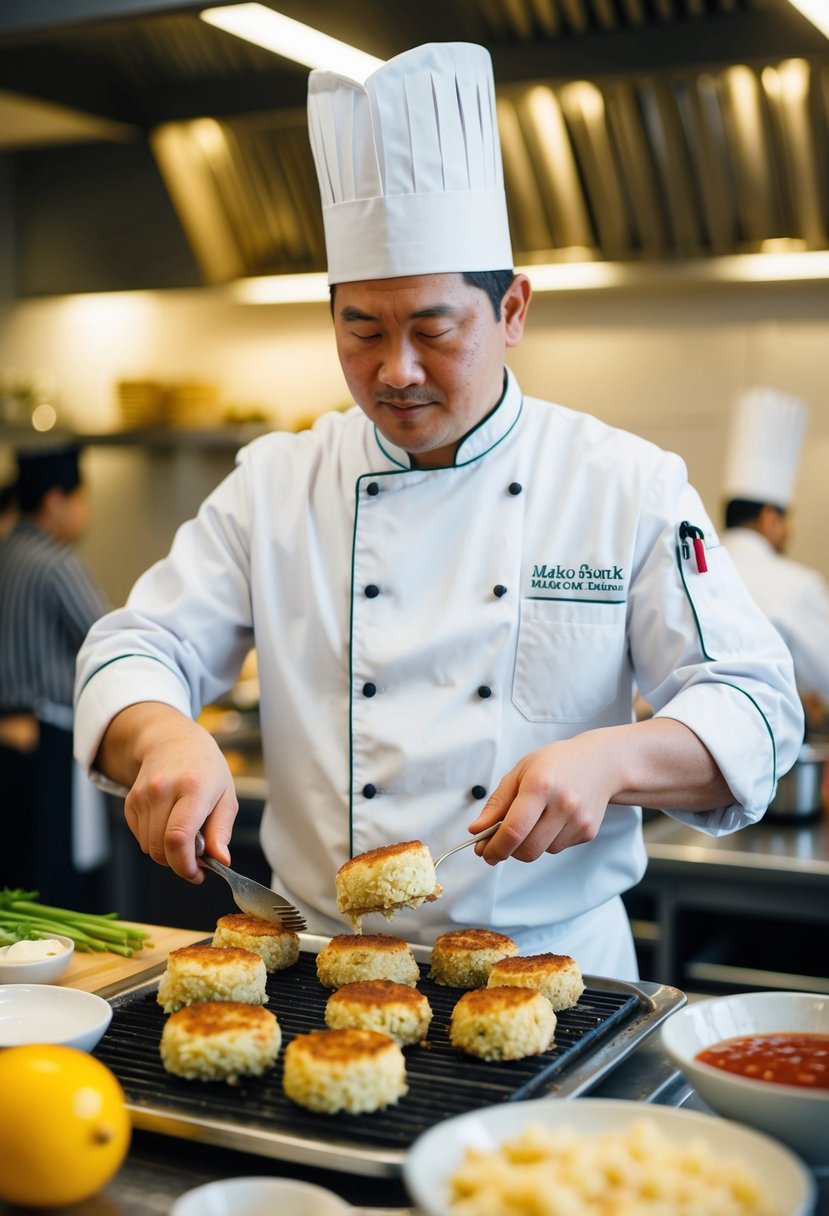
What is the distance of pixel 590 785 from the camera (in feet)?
4.96

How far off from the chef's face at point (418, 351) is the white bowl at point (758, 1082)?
862 millimetres

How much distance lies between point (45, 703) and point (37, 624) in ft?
0.93

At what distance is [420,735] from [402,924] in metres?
0.26

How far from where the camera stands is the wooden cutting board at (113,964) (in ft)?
5.43

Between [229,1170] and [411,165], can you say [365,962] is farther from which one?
Result: [411,165]

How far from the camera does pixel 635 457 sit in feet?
A: 6.33

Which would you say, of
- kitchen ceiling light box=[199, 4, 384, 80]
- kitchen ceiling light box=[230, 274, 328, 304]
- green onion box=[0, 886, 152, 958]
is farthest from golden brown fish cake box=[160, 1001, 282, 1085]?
kitchen ceiling light box=[230, 274, 328, 304]

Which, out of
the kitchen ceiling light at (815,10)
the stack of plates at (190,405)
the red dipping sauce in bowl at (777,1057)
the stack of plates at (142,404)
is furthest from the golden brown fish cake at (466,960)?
the stack of plates at (142,404)

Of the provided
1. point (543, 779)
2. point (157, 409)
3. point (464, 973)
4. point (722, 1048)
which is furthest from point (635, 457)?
point (157, 409)

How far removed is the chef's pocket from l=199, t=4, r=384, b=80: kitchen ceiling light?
1.78 m

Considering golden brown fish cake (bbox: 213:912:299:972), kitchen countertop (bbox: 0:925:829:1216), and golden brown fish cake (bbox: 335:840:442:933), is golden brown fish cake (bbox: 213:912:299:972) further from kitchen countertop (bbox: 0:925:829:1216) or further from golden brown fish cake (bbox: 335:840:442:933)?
kitchen countertop (bbox: 0:925:829:1216)

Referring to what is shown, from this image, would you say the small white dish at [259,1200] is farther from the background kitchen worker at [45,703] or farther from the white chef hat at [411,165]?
the background kitchen worker at [45,703]

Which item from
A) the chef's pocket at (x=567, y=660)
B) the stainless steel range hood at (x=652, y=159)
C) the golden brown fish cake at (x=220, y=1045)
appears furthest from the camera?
the stainless steel range hood at (x=652, y=159)

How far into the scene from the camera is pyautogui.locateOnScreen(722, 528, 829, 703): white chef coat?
4.52 metres
